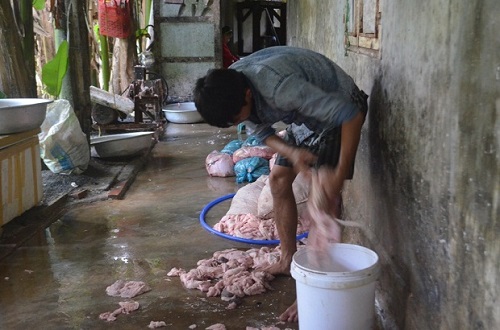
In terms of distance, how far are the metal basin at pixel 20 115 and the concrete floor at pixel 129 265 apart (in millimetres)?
952

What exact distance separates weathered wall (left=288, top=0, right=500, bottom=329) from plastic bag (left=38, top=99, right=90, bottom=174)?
3713 millimetres

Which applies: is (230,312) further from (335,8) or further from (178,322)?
(335,8)

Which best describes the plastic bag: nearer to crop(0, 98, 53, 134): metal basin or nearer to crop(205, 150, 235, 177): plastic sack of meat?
crop(0, 98, 53, 134): metal basin

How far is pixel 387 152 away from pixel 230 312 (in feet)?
4.45

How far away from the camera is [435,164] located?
2.27 meters

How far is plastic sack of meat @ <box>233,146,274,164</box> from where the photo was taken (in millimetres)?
6508

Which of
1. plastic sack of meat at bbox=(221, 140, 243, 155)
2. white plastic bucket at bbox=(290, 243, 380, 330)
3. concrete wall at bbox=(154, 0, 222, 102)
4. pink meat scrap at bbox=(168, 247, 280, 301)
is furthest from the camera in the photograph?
concrete wall at bbox=(154, 0, 222, 102)

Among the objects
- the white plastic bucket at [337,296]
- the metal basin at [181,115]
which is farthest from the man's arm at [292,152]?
the metal basin at [181,115]

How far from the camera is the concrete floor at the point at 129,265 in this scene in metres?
3.28

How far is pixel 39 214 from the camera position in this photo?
514 centimetres

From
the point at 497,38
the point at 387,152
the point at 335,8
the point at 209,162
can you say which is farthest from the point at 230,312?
the point at 209,162

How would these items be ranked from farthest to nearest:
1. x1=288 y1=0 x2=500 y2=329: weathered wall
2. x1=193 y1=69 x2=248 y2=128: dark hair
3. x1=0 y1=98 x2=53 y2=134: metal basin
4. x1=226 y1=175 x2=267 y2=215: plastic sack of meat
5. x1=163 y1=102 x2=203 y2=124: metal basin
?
x1=163 y1=102 x2=203 y2=124: metal basin
x1=226 y1=175 x2=267 y2=215: plastic sack of meat
x1=0 y1=98 x2=53 y2=134: metal basin
x1=193 y1=69 x2=248 y2=128: dark hair
x1=288 y1=0 x2=500 y2=329: weathered wall

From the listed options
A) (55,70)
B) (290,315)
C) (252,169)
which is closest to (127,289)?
(290,315)

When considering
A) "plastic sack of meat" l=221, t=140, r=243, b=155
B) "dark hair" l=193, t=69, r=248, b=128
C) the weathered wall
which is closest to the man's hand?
the weathered wall
